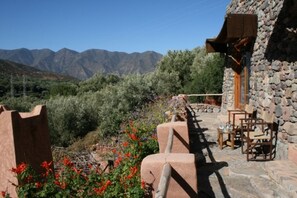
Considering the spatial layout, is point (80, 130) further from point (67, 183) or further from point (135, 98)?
point (67, 183)

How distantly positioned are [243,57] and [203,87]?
9.87 metres

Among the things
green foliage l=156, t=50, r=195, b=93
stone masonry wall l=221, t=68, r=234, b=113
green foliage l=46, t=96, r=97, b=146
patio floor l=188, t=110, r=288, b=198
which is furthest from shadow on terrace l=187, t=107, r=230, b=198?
green foliage l=156, t=50, r=195, b=93

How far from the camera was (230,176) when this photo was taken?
5.53 metres

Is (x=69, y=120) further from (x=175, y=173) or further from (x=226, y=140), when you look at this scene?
(x=175, y=173)

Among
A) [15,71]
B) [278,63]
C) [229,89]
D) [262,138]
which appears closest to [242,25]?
[278,63]

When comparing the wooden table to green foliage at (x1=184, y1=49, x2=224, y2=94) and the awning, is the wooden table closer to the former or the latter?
the awning

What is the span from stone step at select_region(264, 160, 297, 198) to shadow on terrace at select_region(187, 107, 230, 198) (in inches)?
34.2

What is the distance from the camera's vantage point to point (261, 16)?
7.99m

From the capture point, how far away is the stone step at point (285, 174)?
184 inches

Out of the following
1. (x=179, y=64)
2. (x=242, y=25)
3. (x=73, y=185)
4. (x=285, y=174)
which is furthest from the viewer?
(x=179, y=64)

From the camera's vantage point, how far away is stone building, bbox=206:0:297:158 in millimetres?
6246

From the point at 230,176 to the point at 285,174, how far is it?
900 millimetres

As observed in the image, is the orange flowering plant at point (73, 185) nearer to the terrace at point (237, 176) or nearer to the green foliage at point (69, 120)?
the terrace at point (237, 176)

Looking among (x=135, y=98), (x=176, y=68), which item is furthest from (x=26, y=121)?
(x=176, y=68)
